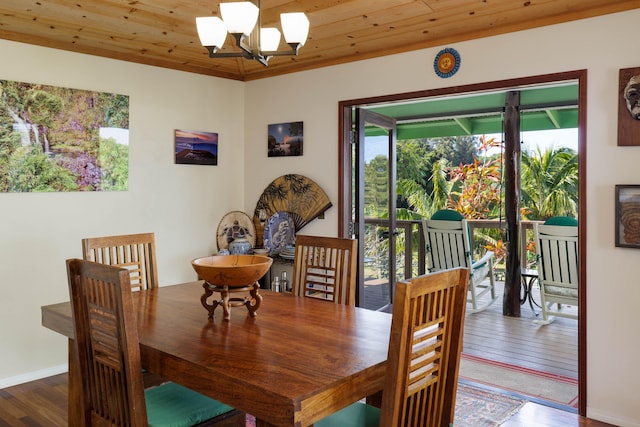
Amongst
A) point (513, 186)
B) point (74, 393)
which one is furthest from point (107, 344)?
point (513, 186)

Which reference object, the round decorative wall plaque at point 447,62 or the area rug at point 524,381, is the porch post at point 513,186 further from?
the round decorative wall plaque at point 447,62

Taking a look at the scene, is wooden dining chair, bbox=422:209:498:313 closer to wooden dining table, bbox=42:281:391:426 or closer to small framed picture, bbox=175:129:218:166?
small framed picture, bbox=175:129:218:166

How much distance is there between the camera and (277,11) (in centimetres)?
296

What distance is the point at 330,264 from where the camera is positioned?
2.77 m

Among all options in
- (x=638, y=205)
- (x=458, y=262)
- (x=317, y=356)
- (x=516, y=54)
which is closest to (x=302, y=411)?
(x=317, y=356)

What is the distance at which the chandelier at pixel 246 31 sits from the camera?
2.02m

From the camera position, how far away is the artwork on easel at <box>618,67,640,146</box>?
2.74 metres

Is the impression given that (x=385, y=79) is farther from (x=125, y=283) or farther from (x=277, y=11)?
(x=125, y=283)

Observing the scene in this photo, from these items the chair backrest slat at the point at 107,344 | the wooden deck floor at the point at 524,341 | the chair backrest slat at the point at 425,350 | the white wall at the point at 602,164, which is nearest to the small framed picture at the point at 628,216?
the white wall at the point at 602,164

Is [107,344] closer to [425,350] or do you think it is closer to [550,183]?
[425,350]

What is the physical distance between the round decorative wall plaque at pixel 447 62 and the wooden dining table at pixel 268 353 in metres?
1.88

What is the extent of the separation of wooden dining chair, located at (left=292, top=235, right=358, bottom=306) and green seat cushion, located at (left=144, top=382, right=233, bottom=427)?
900 millimetres

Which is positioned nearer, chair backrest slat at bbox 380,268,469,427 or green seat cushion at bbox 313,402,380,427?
chair backrest slat at bbox 380,268,469,427

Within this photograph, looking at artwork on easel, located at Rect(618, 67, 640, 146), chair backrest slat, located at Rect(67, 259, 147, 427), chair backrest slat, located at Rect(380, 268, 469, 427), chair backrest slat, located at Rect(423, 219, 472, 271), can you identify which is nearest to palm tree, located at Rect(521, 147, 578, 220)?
chair backrest slat, located at Rect(423, 219, 472, 271)
